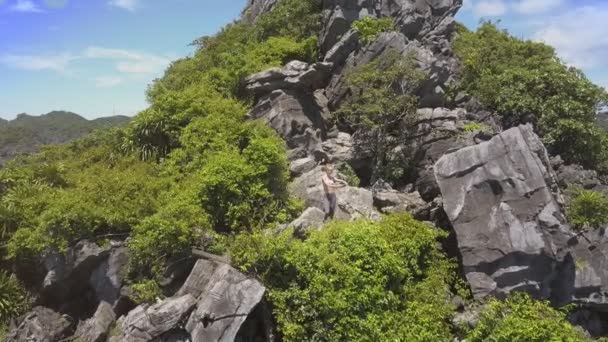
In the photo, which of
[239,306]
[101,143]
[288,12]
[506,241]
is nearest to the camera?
[239,306]

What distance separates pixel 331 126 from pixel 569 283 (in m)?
11.5

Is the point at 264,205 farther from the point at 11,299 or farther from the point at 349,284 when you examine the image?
the point at 11,299

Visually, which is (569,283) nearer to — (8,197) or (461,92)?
(461,92)

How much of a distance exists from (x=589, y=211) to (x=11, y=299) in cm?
1766

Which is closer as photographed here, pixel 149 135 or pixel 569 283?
pixel 569 283

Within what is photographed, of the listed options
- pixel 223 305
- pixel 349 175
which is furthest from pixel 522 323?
pixel 349 175

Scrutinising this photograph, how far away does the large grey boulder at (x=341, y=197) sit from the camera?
15469 mm

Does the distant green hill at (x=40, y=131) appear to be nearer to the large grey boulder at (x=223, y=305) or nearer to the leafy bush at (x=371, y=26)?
the leafy bush at (x=371, y=26)

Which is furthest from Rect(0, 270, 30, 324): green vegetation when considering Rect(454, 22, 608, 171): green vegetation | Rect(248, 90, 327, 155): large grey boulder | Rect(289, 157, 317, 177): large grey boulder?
Rect(454, 22, 608, 171): green vegetation

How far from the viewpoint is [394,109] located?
18.2 meters

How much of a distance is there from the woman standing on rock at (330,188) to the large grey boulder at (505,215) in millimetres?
3329

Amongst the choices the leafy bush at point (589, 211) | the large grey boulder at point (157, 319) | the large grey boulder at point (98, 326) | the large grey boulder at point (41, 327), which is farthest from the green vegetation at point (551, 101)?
the large grey boulder at point (41, 327)

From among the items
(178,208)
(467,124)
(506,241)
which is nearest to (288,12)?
(467,124)

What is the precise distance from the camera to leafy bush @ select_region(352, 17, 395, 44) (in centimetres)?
2183
